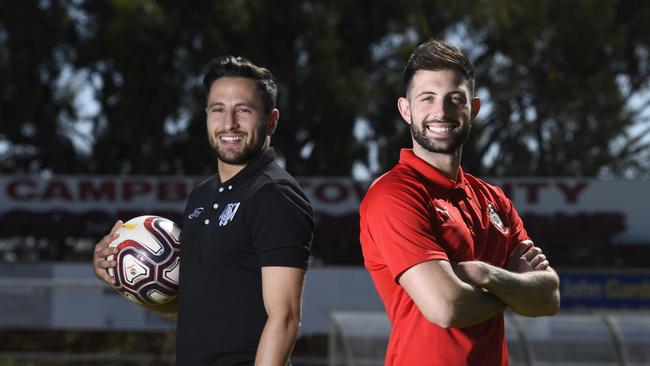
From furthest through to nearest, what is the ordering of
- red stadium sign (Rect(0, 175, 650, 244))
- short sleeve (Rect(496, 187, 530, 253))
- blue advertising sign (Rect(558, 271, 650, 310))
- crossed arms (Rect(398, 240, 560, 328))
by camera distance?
1. red stadium sign (Rect(0, 175, 650, 244))
2. blue advertising sign (Rect(558, 271, 650, 310))
3. short sleeve (Rect(496, 187, 530, 253))
4. crossed arms (Rect(398, 240, 560, 328))

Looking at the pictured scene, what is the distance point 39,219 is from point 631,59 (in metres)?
16.8

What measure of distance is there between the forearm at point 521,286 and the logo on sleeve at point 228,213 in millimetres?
858

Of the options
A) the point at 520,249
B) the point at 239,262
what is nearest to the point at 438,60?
the point at 520,249

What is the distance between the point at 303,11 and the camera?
26.1 meters

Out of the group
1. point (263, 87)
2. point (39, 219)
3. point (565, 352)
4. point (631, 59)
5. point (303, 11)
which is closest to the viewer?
point (263, 87)

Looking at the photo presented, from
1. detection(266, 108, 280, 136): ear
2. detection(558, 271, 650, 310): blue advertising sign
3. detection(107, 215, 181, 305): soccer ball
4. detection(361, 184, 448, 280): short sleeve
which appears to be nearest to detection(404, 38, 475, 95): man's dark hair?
detection(361, 184, 448, 280): short sleeve

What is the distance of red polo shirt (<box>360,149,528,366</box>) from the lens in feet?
11.2

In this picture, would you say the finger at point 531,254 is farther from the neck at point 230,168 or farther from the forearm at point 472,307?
the neck at point 230,168

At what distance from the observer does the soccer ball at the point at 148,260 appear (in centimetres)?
422

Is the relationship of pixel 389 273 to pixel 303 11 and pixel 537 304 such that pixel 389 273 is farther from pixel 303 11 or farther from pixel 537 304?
pixel 303 11

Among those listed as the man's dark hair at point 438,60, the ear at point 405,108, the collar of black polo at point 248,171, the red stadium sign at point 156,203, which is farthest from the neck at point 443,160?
the red stadium sign at point 156,203

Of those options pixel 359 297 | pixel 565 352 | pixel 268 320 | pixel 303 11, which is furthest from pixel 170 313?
pixel 303 11

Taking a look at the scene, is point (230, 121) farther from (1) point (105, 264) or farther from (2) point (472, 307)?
(2) point (472, 307)

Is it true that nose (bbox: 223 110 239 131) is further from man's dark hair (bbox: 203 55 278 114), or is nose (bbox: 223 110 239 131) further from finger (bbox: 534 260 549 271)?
finger (bbox: 534 260 549 271)
